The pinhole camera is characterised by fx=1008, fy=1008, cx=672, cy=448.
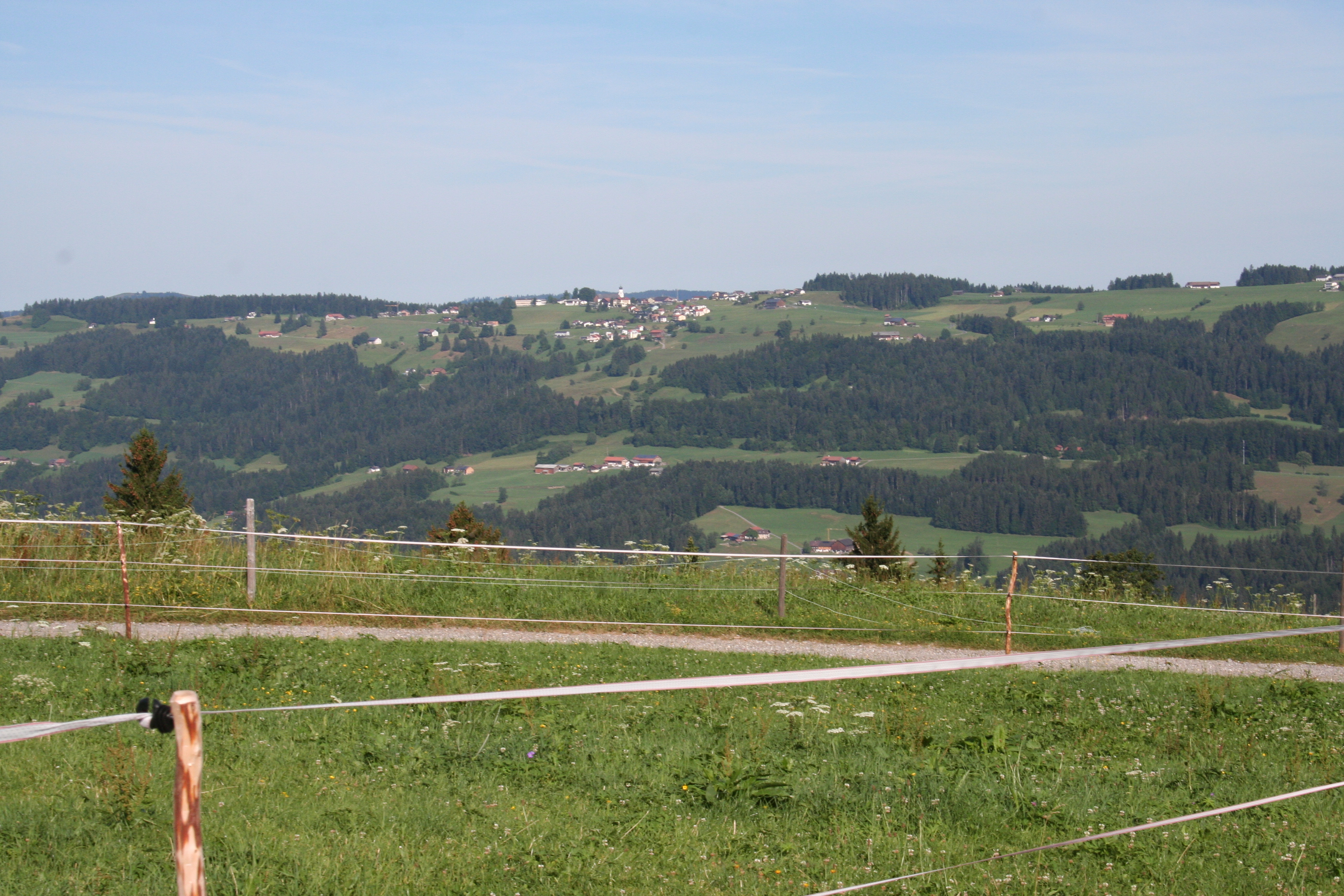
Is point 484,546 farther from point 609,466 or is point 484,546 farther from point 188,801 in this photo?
point 609,466

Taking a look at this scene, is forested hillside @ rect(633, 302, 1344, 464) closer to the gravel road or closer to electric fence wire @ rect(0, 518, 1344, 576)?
electric fence wire @ rect(0, 518, 1344, 576)

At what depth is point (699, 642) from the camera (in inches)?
476

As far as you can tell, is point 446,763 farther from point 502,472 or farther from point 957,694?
point 502,472

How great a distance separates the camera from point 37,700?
23.7 ft

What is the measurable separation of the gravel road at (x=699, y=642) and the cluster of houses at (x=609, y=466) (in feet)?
387

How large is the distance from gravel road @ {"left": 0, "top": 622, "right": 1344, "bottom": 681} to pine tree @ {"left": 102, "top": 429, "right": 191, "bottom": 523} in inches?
524

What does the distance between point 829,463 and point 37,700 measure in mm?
135255

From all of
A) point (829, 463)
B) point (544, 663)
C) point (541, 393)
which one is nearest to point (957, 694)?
point (544, 663)

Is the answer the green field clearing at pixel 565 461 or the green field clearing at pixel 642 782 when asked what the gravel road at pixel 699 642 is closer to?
the green field clearing at pixel 642 782

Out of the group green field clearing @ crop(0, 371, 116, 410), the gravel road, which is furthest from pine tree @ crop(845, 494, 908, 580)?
green field clearing @ crop(0, 371, 116, 410)

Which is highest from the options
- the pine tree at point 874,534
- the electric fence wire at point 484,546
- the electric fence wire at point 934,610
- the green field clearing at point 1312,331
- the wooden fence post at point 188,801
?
the green field clearing at point 1312,331

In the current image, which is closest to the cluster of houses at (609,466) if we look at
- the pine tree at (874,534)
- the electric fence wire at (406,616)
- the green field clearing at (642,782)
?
the pine tree at (874,534)

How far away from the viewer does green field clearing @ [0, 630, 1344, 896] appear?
13.9 ft

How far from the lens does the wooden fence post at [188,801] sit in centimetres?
253
